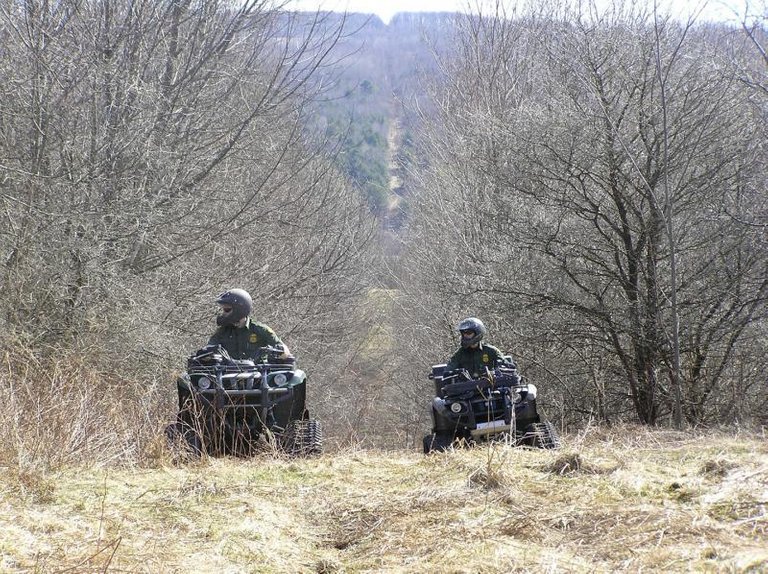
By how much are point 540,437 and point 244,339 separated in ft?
10.8

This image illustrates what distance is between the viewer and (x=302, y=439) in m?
8.24

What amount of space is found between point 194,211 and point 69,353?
3691 millimetres

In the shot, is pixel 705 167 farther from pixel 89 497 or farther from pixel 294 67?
pixel 89 497

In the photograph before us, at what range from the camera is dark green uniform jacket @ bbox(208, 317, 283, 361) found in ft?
30.2

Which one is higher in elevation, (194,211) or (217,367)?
(194,211)

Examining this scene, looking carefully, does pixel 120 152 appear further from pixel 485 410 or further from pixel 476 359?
pixel 485 410

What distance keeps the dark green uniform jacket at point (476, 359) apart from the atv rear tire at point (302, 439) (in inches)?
75.7

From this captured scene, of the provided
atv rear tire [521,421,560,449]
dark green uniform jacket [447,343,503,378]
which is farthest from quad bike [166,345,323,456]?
atv rear tire [521,421,560,449]

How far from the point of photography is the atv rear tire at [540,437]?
8270mm

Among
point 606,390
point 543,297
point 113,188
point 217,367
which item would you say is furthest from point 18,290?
point 606,390

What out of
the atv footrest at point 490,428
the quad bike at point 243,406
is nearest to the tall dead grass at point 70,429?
the quad bike at point 243,406

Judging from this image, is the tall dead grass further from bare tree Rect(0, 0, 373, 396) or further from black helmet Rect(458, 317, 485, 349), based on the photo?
black helmet Rect(458, 317, 485, 349)

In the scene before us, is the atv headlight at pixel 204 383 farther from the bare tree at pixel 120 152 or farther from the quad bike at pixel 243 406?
the bare tree at pixel 120 152

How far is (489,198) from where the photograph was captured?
17.6 meters
